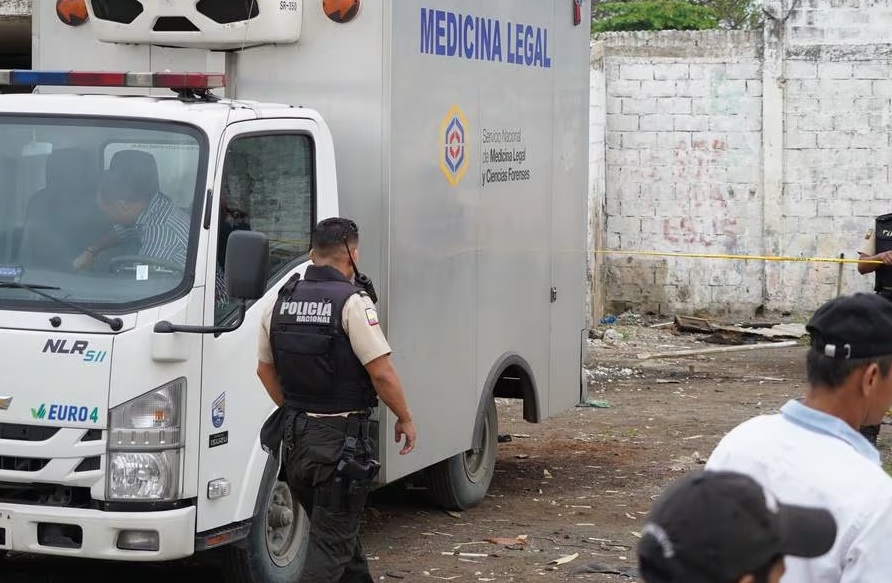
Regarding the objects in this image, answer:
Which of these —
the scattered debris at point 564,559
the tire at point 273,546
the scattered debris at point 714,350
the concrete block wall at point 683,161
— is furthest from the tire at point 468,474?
the concrete block wall at point 683,161

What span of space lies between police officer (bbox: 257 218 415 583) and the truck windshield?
1.58 feet

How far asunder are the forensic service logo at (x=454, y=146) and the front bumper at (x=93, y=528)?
2666 millimetres

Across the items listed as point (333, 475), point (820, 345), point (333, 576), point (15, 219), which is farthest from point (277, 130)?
point (820, 345)

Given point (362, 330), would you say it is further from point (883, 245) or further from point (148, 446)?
point (883, 245)

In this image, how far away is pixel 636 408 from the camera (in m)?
12.4

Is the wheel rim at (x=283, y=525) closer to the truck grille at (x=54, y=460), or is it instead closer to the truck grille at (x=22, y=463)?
the truck grille at (x=54, y=460)

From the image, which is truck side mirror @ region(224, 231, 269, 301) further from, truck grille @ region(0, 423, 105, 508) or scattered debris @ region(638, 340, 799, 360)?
scattered debris @ region(638, 340, 799, 360)

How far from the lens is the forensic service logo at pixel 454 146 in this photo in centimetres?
747

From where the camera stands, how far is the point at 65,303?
5.53m

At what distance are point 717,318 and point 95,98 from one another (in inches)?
490

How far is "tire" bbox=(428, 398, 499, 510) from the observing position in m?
8.13

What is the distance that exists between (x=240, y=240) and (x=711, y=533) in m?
3.68

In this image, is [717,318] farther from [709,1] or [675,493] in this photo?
[675,493]

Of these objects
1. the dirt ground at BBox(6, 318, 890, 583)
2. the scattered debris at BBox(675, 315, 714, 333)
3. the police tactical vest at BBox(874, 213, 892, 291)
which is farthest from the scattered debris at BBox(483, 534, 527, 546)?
the scattered debris at BBox(675, 315, 714, 333)
